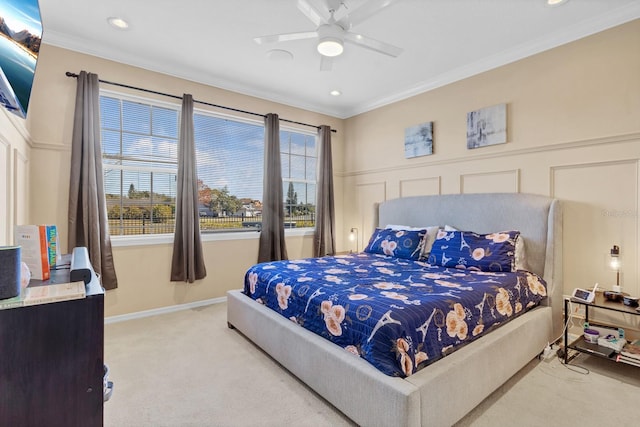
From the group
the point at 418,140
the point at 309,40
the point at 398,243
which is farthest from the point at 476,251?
the point at 309,40

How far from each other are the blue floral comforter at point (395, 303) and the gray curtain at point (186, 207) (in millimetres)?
1060

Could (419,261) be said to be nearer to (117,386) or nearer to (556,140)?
(556,140)

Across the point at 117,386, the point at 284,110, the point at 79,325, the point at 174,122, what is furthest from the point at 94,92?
the point at 79,325

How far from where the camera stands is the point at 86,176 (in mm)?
3039

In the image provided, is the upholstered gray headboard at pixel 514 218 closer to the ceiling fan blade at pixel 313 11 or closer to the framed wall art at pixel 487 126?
the framed wall art at pixel 487 126

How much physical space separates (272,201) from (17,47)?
312 centimetres

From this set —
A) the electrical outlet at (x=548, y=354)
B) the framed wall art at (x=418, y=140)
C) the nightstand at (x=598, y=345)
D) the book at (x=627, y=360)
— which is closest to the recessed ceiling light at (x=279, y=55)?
the framed wall art at (x=418, y=140)

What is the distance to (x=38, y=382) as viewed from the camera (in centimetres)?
86

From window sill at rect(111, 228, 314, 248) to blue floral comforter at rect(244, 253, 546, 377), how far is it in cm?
123

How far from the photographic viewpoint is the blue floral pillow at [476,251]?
8.94 ft

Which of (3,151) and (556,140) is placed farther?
(556,140)

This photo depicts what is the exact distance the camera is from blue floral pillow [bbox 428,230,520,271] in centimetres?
272

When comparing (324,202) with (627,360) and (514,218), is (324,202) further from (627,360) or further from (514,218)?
(627,360)

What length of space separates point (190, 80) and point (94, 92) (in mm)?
1035
